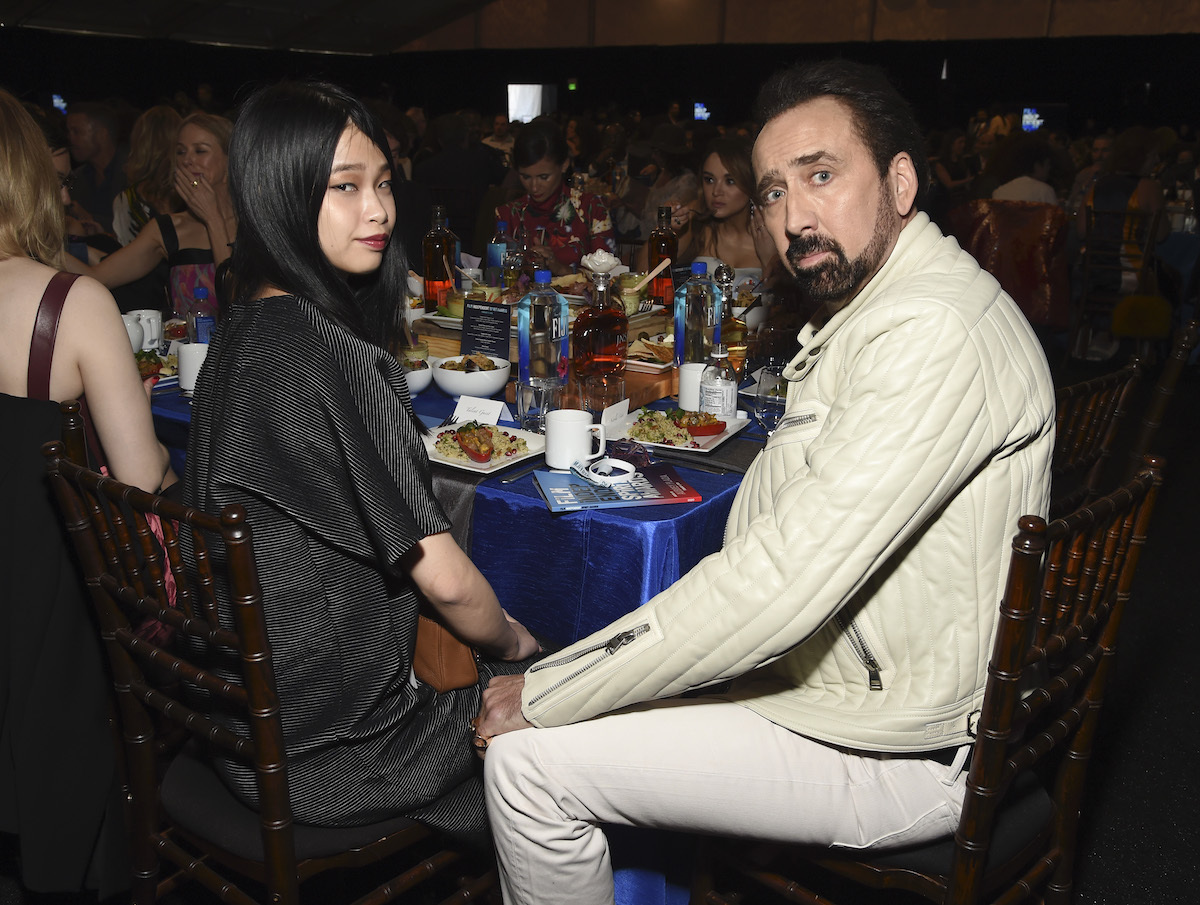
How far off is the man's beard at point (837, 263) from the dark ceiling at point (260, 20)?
45.3 feet

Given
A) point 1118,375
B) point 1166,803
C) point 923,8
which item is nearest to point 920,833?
point 1118,375

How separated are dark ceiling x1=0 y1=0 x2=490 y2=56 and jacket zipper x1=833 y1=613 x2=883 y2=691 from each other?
14.1 m

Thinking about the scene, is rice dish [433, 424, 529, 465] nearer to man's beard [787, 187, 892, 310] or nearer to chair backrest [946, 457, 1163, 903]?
man's beard [787, 187, 892, 310]

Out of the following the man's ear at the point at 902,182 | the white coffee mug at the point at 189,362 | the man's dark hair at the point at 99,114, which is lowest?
the white coffee mug at the point at 189,362

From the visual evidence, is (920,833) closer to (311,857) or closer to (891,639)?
(891,639)

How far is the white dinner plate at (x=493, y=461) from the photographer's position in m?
1.71

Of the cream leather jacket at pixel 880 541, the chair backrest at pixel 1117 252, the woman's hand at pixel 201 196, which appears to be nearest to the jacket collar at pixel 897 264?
the cream leather jacket at pixel 880 541

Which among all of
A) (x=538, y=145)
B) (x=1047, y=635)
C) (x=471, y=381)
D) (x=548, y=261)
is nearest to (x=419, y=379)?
(x=471, y=381)

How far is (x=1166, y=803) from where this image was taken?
2164 millimetres

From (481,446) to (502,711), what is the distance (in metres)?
0.59

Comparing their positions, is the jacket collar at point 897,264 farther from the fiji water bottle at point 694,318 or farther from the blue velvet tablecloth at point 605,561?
the fiji water bottle at point 694,318

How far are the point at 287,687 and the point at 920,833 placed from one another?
850 mm

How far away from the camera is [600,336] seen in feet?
7.58

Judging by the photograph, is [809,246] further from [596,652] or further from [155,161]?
[155,161]
